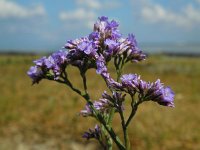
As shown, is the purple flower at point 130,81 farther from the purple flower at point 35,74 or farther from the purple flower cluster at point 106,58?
the purple flower at point 35,74

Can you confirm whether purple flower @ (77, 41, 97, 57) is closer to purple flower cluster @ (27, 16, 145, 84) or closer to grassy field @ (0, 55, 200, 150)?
purple flower cluster @ (27, 16, 145, 84)

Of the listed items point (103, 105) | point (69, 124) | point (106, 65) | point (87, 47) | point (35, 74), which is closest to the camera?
point (87, 47)

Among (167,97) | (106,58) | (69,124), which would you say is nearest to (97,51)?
(106,58)

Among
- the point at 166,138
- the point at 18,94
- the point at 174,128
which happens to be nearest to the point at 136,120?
the point at 174,128

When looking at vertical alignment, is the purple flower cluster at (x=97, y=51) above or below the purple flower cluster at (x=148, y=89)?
above

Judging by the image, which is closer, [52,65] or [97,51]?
[97,51]

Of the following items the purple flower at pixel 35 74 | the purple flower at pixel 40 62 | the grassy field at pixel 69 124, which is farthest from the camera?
the grassy field at pixel 69 124

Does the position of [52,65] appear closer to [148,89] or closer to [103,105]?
[103,105]

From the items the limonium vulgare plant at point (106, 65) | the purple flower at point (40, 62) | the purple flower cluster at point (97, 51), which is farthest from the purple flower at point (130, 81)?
the purple flower at point (40, 62)

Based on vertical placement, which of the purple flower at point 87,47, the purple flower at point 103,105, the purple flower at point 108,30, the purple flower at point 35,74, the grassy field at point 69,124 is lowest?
the grassy field at point 69,124
